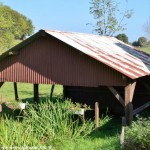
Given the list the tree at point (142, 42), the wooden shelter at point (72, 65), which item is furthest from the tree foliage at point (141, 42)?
the wooden shelter at point (72, 65)

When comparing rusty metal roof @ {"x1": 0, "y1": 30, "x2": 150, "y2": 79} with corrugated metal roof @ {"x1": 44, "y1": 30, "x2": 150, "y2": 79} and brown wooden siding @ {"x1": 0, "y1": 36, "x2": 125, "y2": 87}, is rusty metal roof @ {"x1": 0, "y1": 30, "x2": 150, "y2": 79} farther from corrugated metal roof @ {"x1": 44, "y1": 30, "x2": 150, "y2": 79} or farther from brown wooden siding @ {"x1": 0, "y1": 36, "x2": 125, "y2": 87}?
brown wooden siding @ {"x1": 0, "y1": 36, "x2": 125, "y2": 87}

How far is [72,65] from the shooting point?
14.3 m

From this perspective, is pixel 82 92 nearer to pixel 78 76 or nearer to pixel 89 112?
pixel 89 112

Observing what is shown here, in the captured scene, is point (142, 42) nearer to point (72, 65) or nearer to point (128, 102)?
point (72, 65)

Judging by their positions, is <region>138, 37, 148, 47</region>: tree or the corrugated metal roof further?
<region>138, 37, 148, 47</region>: tree

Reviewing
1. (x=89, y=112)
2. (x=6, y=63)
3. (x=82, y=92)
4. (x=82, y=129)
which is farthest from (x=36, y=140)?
(x=82, y=92)

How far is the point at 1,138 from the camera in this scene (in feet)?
35.0

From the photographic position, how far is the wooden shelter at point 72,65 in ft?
43.7

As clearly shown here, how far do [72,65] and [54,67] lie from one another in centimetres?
81

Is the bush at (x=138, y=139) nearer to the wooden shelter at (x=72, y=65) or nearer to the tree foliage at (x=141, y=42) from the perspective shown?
the wooden shelter at (x=72, y=65)

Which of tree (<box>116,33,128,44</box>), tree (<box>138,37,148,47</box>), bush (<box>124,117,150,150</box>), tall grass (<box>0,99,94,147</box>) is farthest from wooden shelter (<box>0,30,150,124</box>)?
tree (<box>138,37,148,47</box>)

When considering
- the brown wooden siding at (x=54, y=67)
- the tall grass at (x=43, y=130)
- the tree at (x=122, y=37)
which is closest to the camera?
the tall grass at (x=43, y=130)

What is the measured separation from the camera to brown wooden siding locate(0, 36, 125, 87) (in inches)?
539

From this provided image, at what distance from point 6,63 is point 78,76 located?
350 centimetres
